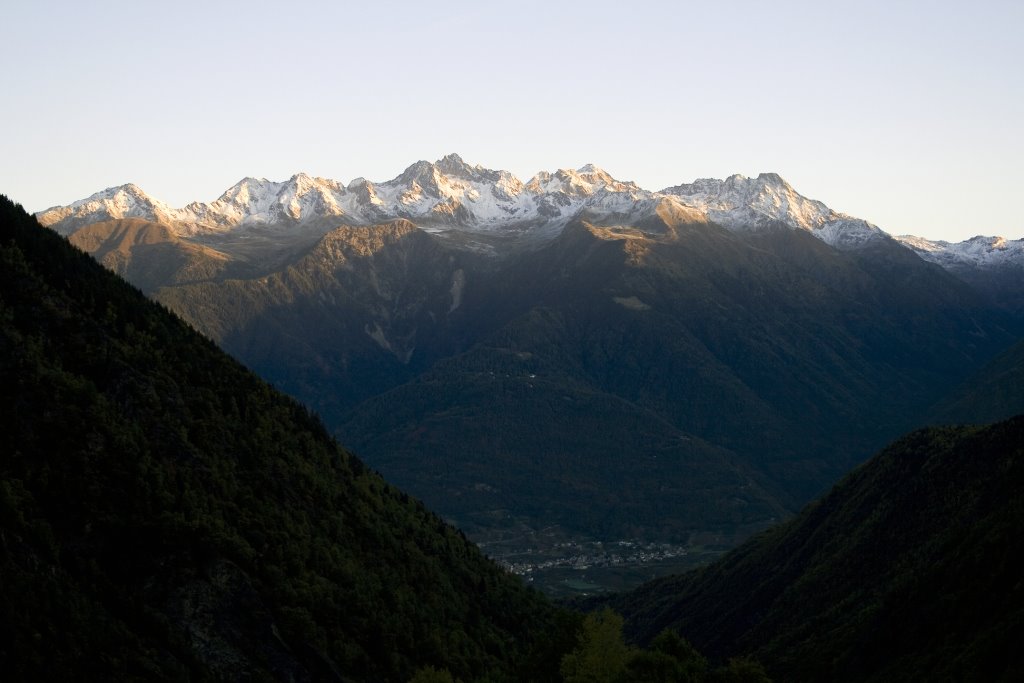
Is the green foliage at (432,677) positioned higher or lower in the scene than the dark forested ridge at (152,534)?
lower

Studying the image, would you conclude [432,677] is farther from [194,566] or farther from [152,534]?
[152,534]

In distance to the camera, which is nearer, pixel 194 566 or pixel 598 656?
pixel 598 656

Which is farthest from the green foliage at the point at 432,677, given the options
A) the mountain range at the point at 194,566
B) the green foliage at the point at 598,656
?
the green foliage at the point at 598,656

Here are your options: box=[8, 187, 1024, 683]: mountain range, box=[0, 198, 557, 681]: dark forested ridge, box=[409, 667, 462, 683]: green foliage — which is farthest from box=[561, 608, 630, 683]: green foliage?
box=[0, 198, 557, 681]: dark forested ridge

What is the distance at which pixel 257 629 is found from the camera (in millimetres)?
144125

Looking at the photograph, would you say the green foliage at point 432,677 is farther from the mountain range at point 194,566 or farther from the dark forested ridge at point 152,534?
the dark forested ridge at point 152,534

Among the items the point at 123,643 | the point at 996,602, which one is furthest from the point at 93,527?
the point at 996,602

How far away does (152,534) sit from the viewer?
14288cm

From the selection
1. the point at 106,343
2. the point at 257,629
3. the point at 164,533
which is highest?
the point at 106,343

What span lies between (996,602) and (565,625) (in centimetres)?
5702

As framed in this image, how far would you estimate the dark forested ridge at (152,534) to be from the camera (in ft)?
411

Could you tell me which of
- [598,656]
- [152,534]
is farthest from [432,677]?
[152,534]

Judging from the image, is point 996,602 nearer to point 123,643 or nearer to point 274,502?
point 274,502

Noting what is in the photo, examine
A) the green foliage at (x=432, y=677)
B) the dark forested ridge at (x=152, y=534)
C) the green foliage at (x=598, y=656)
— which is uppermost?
the dark forested ridge at (x=152, y=534)
